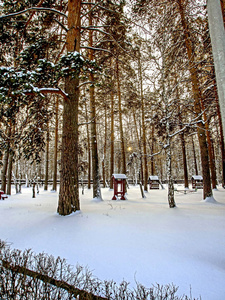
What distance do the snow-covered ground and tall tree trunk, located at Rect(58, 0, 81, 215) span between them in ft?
1.60

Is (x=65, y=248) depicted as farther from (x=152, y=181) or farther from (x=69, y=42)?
(x=152, y=181)

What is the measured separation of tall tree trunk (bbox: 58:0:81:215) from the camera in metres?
5.50

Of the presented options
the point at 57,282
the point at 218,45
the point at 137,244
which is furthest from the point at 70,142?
A: the point at 218,45

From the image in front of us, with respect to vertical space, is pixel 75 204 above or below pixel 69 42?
below

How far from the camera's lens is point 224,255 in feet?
9.61

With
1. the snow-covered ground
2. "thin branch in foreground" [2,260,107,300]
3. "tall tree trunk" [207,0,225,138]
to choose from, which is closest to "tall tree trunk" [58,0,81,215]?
the snow-covered ground

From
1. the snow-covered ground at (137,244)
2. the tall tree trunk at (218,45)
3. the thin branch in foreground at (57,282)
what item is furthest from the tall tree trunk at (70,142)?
the tall tree trunk at (218,45)

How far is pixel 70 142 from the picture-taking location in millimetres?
5723

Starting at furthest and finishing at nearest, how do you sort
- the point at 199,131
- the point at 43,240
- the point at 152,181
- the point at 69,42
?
the point at 152,181 < the point at 199,131 < the point at 69,42 < the point at 43,240

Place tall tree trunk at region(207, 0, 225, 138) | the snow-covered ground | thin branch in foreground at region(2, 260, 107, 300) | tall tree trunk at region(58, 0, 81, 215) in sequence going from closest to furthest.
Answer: thin branch in foreground at region(2, 260, 107, 300), tall tree trunk at region(207, 0, 225, 138), the snow-covered ground, tall tree trunk at region(58, 0, 81, 215)

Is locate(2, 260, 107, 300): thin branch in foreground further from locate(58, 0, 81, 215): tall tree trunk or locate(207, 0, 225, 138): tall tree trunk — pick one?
locate(58, 0, 81, 215): tall tree trunk

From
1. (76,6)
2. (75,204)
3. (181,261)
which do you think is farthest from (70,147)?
(76,6)

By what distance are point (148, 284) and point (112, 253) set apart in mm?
960

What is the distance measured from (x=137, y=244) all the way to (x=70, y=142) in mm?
3795
